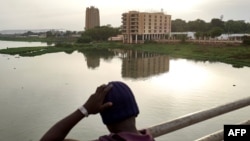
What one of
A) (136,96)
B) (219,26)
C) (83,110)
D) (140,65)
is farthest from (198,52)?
(83,110)

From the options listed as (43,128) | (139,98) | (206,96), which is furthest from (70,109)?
(206,96)

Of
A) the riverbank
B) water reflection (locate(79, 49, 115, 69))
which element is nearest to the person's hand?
water reflection (locate(79, 49, 115, 69))

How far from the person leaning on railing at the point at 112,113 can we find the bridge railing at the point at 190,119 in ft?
1.77

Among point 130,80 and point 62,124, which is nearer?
point 62,124

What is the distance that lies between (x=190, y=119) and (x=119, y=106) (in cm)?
105

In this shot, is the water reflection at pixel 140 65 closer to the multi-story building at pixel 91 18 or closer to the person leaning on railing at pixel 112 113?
the person leaning on railing at pixel 112 113

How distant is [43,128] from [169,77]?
17078mm

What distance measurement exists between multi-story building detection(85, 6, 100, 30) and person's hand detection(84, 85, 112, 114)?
5010 inches

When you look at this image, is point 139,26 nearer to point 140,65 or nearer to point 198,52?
point 198,52

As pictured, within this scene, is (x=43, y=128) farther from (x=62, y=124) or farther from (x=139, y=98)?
(x=62, y=124)

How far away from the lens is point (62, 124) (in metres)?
1.28

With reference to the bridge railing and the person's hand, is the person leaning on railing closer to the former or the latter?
the person's hand

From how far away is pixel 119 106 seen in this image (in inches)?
48.5

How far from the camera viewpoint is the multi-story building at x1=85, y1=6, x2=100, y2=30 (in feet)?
418
